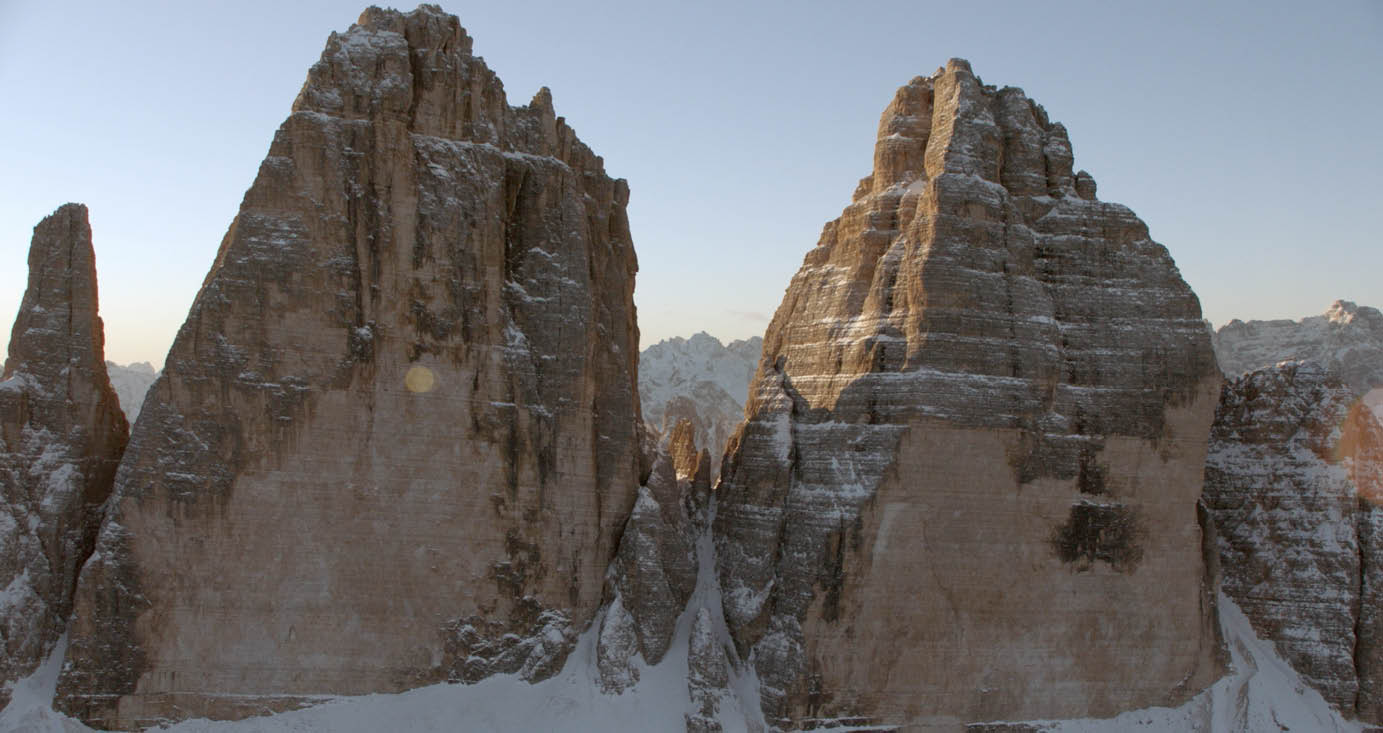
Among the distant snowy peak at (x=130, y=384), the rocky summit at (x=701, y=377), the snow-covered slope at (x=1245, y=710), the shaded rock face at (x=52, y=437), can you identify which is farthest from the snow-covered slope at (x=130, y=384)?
the snow-covered slope at (x=1245, y=710)

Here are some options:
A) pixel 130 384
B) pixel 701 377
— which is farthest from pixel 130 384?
pixel 701 377

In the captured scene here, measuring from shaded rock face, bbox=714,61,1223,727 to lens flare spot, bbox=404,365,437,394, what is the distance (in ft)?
36.4

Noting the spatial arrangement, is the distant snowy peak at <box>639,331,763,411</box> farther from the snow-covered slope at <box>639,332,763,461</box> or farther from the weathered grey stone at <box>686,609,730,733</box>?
the weathered grey stone at <box>686,609,730,733</box>

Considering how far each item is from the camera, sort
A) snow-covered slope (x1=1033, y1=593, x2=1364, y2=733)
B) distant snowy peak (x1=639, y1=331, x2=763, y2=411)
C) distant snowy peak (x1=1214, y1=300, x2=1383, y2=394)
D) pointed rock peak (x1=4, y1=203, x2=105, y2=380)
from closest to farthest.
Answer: pointed rock peak (x1=4, y1=203, x2=105, y2=380) → snow-covered slope (x1=1033, y1=593, x2=1364, y2=733) → distant snowy peak (x1=1214, y1=300, x2=1383, y2=394) → distant snowy peak (x1=639, y1=331, x2=763, y2=411)

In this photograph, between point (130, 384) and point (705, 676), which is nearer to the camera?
point (705, 676)

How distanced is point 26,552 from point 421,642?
39.1 ft

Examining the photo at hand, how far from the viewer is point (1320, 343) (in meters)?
98.0

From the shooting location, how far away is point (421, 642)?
1569 inches

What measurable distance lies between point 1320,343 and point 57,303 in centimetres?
8868

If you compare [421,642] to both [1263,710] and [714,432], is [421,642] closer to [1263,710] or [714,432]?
[1263,710]

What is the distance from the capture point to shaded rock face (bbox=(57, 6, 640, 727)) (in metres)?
38.3

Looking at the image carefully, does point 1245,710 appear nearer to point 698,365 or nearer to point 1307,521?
point 1307,521

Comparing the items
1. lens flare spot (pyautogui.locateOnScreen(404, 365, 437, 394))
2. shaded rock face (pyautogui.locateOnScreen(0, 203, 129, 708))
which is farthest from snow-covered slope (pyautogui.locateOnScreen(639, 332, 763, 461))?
shaded rock face (pyautogui.locateOnScreen(0, 203, 129, 708))

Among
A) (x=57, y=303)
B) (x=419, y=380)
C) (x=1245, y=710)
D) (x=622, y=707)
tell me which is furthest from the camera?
(x=1245, y=710)
